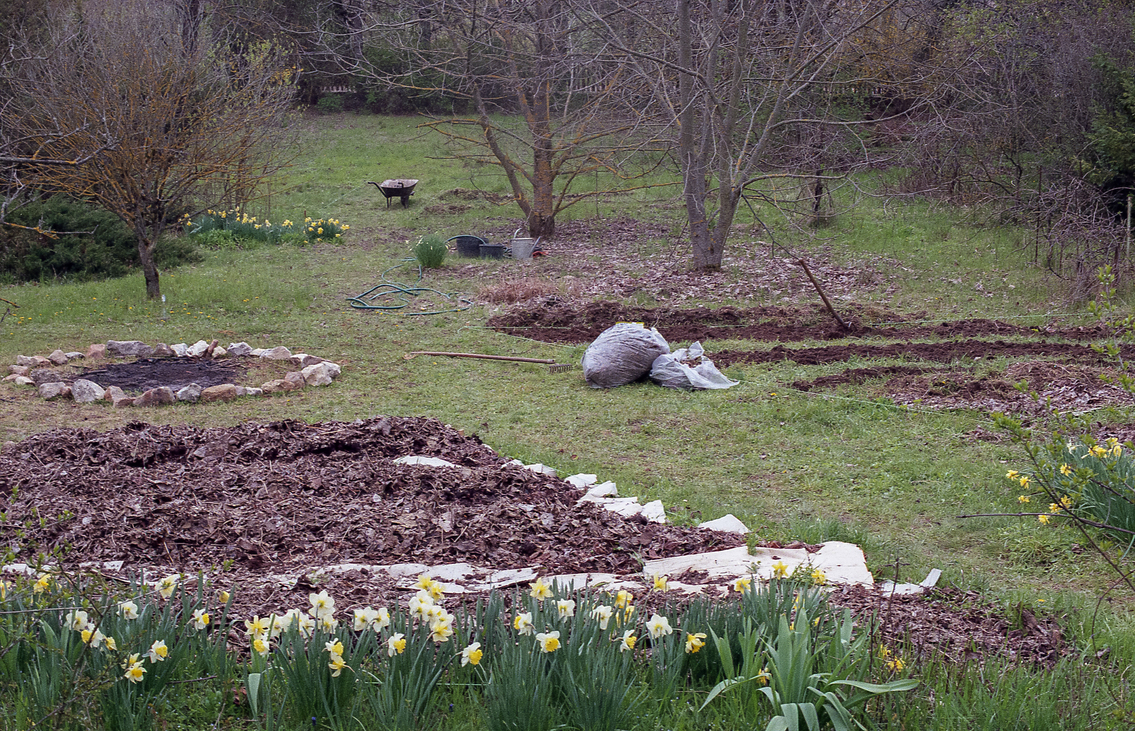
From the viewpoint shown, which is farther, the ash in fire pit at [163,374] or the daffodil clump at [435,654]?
the ash in fire pit at [163,374]

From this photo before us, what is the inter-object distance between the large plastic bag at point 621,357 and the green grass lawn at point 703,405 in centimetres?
15

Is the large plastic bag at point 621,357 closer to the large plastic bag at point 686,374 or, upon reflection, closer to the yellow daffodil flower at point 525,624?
the large plastic bag at point 686,374

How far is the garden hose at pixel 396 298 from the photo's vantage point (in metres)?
12.7

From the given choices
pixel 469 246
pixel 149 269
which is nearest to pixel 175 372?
pixel 149 269

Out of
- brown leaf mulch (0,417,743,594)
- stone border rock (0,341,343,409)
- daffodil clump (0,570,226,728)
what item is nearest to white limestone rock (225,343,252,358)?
stone border rock (0,341,343,409)

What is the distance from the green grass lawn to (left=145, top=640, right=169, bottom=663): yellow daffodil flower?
3.14m

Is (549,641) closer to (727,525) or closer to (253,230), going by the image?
(727,525)

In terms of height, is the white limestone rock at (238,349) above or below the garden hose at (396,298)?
below

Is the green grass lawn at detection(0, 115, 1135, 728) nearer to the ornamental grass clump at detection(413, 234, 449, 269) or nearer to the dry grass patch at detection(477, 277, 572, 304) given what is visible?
the ornamental grass clump at detection(413, 234, 449, 269)

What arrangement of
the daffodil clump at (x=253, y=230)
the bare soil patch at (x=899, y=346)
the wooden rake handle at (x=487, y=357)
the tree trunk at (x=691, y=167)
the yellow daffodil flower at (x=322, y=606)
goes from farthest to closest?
the daffodil clump at (x=253, y=230) < the tree trunk at (x=691, y=167) < the wooden rake handle at (x=487, y=357) < the bare soil patch at (x=899, y=346) < the yellow daffodil flower at (x=322, y=606)

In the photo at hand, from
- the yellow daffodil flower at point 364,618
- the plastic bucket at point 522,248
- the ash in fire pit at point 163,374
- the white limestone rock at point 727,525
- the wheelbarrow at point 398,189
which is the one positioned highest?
the wheelbarrow at point 398,189

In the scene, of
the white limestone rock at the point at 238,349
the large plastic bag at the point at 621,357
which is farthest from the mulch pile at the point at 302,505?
the white limestone rock at the point at 238,349

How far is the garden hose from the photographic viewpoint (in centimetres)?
1274

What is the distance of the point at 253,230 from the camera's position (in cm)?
1794
